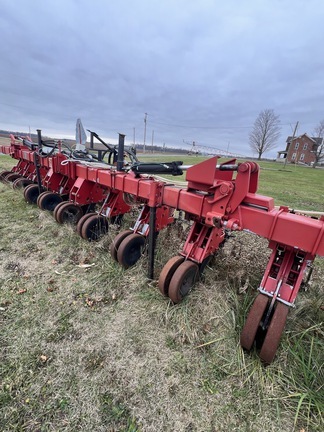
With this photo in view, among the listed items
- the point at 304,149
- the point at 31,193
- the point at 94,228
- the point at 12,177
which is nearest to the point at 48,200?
the point at 31,193

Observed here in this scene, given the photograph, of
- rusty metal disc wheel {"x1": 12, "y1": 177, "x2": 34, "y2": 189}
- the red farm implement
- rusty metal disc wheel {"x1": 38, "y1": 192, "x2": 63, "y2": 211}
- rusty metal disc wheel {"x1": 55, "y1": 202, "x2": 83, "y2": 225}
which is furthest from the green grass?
rusty metal disc wheel {"x1": 12, "y1": 177, "x2": 34, "y2": 189}

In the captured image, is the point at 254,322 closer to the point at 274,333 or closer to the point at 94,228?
the point at 274,333

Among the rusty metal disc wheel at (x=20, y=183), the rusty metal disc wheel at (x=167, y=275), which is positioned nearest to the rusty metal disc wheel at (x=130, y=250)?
the rusty metal disc wheel at (x=167, y=275)

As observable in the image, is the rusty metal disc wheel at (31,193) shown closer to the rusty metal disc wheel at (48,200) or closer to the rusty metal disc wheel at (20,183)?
the rusty metal disc wheel at (48,200)

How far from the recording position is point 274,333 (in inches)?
74.6

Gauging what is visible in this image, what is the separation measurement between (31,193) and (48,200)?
1085mm

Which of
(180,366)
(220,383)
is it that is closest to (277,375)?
(220,383)

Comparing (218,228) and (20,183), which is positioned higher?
(218,228)

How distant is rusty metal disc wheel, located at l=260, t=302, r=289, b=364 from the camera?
6.21 feet

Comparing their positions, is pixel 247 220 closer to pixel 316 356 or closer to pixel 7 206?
pixel 316 356

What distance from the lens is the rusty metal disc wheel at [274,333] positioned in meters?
1.89

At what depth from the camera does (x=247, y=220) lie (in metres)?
2.12

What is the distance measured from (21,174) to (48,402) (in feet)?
27.9

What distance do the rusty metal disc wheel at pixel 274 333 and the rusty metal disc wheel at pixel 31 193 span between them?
6.37m
